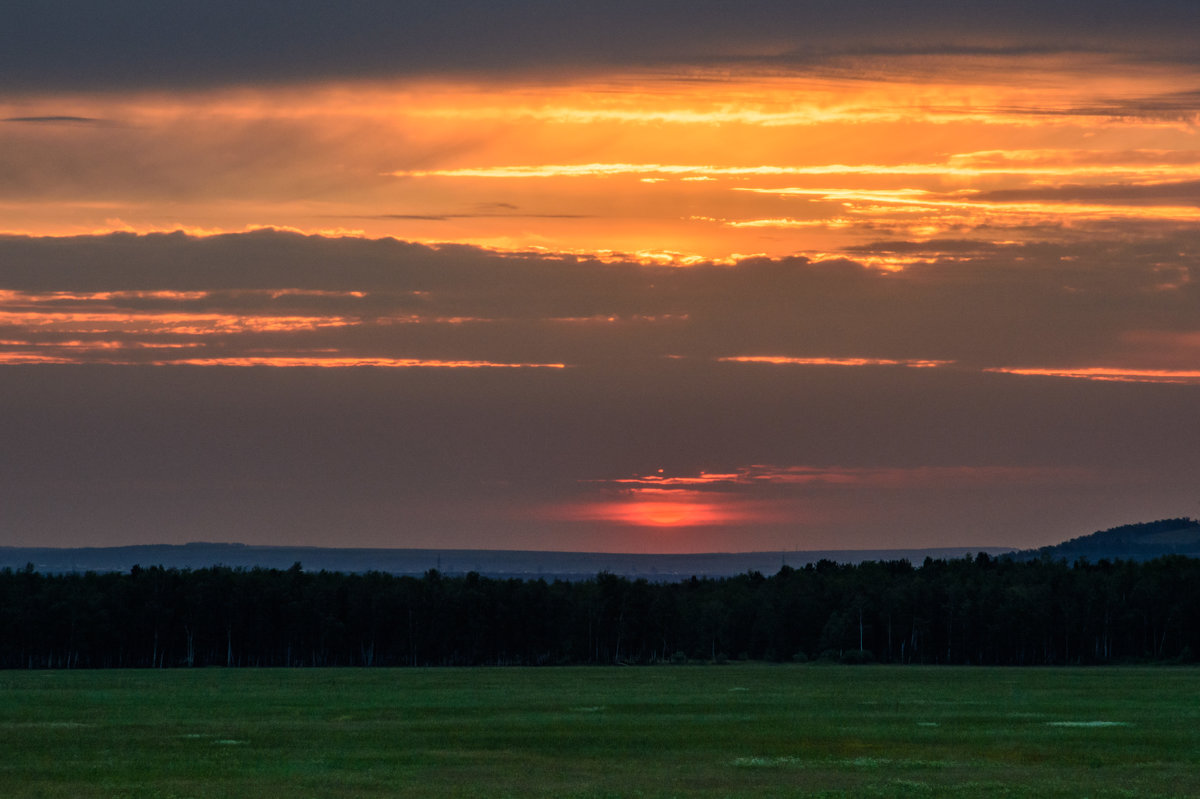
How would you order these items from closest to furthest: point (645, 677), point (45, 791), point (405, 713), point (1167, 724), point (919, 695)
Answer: point (45, 791)
point (1167, 724)
point (405, 713)
point (919, 695)
point (645, 677)

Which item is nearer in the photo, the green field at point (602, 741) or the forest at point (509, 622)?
the green field at point (602, 741)

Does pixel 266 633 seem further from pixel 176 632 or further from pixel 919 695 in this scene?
pixel 919 695

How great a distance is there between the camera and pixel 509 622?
19600 centimetres

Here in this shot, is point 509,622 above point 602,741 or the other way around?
above

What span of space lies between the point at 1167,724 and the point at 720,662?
404 ft

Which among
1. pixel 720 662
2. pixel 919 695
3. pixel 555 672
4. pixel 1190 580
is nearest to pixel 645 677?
pixel 555 672

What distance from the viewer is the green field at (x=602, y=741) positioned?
46250 millimetres

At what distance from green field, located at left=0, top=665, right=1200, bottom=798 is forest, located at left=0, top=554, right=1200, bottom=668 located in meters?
70.8

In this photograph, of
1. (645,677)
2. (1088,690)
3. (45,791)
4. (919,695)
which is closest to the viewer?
(45,791)

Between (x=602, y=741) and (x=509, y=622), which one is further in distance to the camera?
(x=509, y=622)

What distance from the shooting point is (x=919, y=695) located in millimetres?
99812

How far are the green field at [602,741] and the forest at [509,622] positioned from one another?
70.8 metres

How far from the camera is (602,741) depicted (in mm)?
62469

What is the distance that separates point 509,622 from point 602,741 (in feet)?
443
